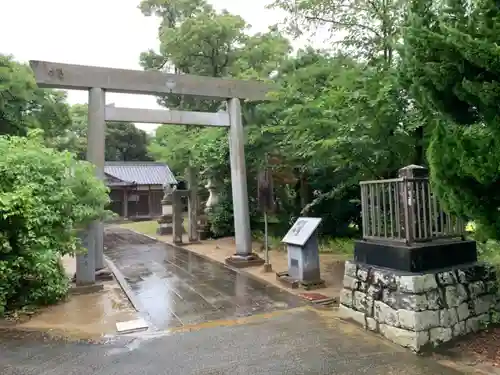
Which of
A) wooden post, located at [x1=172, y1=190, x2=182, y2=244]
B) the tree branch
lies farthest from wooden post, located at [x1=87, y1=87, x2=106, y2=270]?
wooden post, located at [x1=172, y1=190, x2=182, y2=244]

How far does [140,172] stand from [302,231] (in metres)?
26.7

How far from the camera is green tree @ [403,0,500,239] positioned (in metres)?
3.52

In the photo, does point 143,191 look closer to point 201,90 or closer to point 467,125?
point 201,90

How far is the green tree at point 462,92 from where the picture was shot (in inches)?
139

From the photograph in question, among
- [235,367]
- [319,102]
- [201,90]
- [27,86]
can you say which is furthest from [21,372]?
[27,86]

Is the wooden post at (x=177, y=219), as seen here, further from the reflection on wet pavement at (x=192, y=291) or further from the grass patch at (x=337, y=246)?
the grass patch at (x=337, y=246)

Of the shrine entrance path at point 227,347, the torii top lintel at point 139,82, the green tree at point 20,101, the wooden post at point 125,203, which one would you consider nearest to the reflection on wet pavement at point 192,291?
the shrine entrance path at point 227,347

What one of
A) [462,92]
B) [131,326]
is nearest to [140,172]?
[131,326]

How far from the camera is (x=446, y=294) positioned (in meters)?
4.63

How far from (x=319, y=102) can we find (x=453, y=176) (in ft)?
11.0

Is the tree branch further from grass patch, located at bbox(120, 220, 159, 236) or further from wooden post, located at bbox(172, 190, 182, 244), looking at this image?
grass patch, located at bbox(120, 220, 159, 236)

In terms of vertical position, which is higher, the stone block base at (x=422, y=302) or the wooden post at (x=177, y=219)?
the wooden post at (x=177, y=219)

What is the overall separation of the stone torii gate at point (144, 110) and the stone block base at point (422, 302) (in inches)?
195

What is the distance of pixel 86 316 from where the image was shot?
580cm
